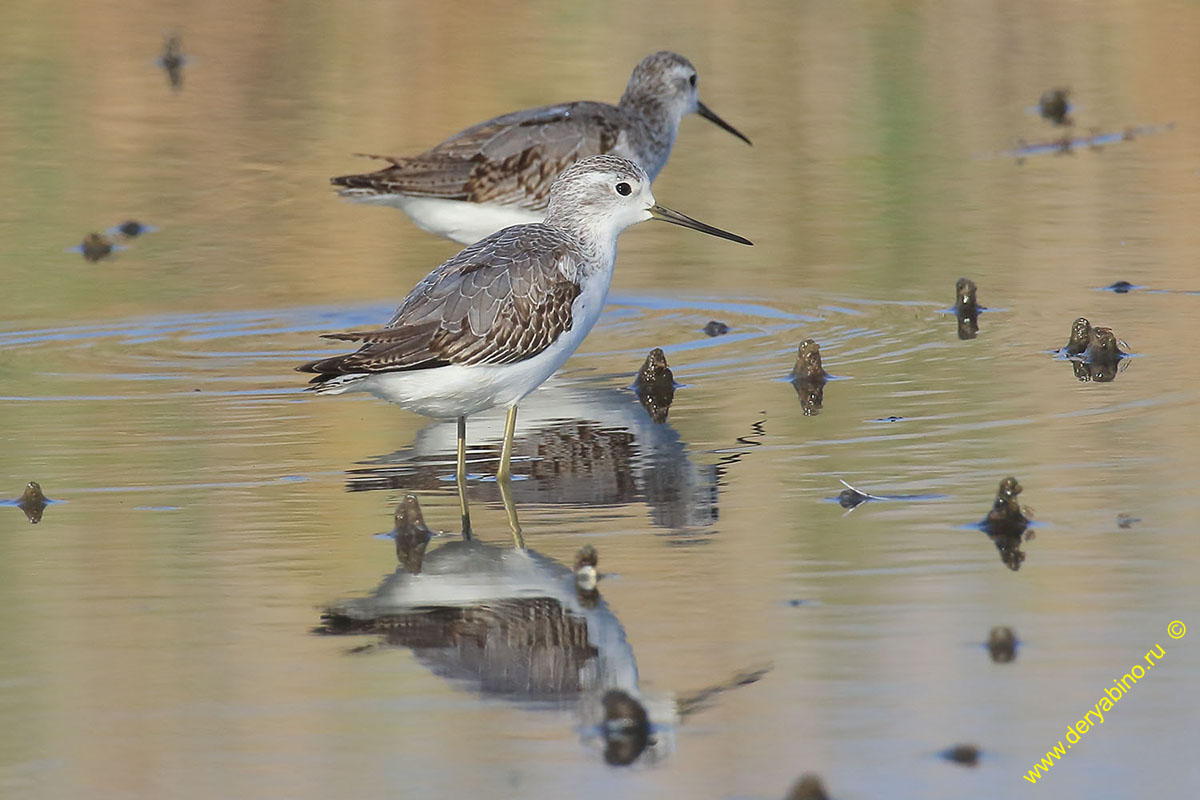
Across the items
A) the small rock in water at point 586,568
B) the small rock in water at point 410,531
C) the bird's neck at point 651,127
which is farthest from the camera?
the bird's neck at point 651,127

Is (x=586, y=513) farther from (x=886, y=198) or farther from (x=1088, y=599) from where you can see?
(x=886, y=198)

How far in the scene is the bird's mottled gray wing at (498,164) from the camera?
1266 cm

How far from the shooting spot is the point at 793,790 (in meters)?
5.33

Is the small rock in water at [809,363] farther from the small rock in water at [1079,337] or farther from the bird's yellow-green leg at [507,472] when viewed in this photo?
the bird's yellow-green leg at [507,472]

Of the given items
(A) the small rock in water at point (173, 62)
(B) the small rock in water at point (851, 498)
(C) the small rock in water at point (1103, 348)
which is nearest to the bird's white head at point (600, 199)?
(B) the small rock in water at point (851, 498)

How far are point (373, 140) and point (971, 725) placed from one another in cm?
1142

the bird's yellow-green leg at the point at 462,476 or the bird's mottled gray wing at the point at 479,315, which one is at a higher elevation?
the bird's mottled gray wing at the point at 479,315

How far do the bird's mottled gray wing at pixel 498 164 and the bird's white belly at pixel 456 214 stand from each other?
55 millimetres

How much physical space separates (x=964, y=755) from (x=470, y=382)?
346cm

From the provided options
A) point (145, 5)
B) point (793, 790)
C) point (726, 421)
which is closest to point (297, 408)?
point (726, 421)

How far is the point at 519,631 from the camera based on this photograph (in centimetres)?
681

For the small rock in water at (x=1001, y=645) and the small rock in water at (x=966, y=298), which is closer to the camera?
the small rock in water at (x=1001, y=645)

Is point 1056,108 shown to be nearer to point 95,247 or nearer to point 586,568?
point 95,247

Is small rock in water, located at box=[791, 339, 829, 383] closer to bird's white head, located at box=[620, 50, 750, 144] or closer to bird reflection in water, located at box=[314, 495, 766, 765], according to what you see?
bird reflection in water, located at box=[314, 495, 766, 765]
